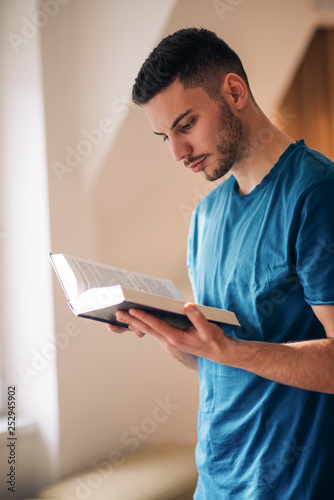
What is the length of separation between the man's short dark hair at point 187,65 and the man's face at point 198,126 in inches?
0.7

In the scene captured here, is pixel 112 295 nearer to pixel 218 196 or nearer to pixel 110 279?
pixel 110 279

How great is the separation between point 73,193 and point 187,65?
0.74 meters

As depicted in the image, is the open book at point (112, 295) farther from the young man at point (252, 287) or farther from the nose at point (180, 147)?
the nose at point (180, 147)

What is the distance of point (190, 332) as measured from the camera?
2.86 feet

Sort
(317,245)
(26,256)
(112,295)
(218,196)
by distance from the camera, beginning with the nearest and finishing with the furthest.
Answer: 1. (112,295)
2. (317,245)
3. (218,196)
4. (26,256)

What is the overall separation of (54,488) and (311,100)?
2258mm

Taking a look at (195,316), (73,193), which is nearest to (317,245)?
(195,316)

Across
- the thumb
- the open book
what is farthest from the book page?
the thumb

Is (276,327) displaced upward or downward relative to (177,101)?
downward

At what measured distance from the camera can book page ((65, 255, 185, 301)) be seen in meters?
0.92

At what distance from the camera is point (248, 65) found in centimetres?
205

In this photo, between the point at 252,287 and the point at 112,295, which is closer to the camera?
the point at 112,295

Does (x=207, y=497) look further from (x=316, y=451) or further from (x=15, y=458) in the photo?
(x=15, y=458)

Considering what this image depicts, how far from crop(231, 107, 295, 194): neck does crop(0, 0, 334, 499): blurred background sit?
2.34ft
